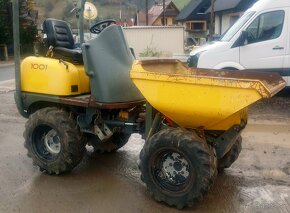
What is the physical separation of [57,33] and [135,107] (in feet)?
4.93

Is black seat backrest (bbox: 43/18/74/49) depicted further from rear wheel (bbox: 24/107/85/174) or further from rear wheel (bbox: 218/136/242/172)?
rear wheel (bbox: 218/136/242/172)

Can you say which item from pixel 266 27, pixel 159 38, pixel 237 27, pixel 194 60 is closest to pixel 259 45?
pixel 266 27

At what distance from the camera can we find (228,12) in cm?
3089

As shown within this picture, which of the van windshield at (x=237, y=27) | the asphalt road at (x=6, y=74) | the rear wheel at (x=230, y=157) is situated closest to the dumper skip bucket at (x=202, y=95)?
the rear wheel at (x=230, y=157)

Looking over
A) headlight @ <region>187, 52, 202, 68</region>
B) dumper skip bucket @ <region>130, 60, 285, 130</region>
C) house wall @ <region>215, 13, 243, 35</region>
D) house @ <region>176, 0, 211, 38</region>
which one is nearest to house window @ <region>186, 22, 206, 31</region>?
house @ <region>176, 0, 211, 38</region>

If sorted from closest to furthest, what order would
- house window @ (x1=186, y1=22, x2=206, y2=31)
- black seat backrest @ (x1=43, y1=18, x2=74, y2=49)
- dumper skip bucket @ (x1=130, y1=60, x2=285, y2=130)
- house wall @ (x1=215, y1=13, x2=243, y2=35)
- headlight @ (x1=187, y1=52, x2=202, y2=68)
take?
dumper skip bucket @ (x1=130, y1=60, x2=285, y2=130)
black seat backrest @ (x1=43, y1=18, x2=74, y2=49)
headlight @ (x1=187, y1=52, x2=202, y2=68)
house wall @ (x1=215, y1=13, x2=243, y2=35)
house window @ (x1=186, y1=22, x2=206, y2=31)

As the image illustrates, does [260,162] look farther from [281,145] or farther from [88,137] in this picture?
[88,137]

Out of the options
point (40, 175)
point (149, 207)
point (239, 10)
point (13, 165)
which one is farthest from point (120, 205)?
point (239, 10)

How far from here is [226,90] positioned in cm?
394

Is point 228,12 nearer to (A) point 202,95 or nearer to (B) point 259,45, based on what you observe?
(B) point 259,45

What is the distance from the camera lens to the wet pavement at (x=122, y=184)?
4434 mm

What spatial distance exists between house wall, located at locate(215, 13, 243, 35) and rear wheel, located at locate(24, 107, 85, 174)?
25.8 metres

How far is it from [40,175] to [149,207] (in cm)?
162

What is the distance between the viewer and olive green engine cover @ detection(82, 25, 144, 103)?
4.89 metres
